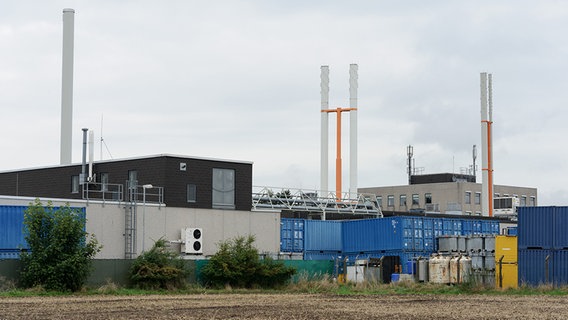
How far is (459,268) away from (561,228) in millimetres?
5835

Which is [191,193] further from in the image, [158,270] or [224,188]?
[158,270]

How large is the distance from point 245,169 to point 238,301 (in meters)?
18.8

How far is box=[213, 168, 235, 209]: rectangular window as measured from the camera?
177 ft

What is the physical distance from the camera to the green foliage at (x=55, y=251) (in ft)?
140

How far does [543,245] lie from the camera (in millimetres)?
46875

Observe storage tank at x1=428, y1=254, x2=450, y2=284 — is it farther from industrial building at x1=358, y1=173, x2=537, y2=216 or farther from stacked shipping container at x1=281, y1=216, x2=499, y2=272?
industrial building at x1=358, y1=173, x2=537, y2=216

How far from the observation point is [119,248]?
49375 millimetres

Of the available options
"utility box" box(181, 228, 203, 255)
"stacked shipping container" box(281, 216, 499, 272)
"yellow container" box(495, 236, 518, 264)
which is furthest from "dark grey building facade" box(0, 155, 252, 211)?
"yellow container" box(495, 236, 518, 264)

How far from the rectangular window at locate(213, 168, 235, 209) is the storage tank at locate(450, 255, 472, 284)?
512 inches

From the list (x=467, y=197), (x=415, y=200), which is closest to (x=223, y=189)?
(x=467, y=197)

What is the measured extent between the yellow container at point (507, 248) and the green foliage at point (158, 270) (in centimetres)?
1577

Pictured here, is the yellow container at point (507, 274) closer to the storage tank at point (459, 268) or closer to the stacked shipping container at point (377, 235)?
the storage tank at point (459, 268)

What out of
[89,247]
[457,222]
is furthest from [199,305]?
[457,222]

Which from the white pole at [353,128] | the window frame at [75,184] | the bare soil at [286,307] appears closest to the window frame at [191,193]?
the window frame at [75,184]
